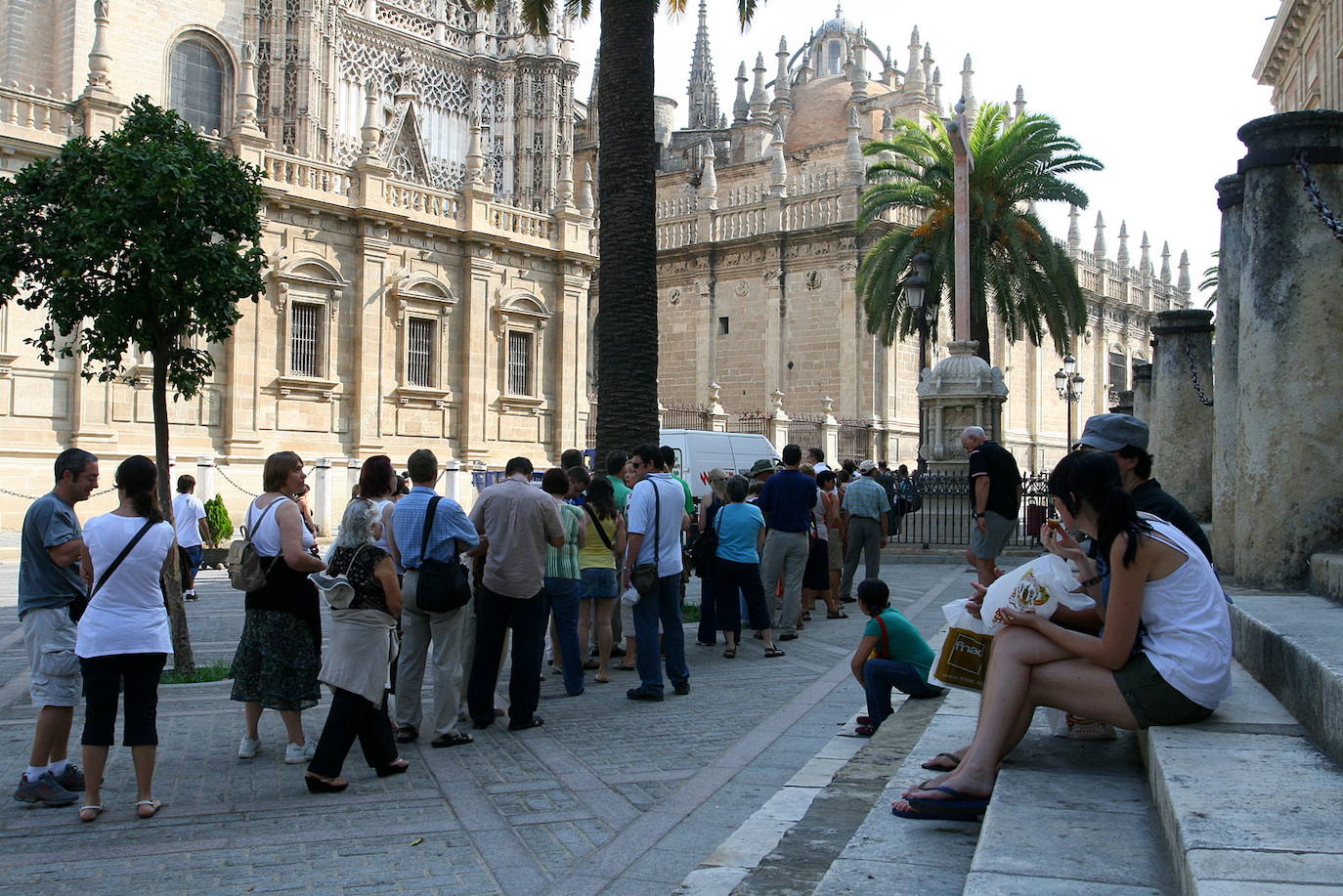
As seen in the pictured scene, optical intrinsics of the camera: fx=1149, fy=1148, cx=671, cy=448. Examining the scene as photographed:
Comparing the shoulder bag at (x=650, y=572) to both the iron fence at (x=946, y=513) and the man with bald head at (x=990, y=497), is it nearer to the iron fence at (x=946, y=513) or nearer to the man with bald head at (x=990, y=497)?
the man with bald head at (x=990, y=497)

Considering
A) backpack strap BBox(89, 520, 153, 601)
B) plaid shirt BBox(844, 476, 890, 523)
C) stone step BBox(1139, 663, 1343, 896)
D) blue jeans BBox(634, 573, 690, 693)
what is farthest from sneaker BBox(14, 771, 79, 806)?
plaid shirt BBox(844, 476, 890, 523)

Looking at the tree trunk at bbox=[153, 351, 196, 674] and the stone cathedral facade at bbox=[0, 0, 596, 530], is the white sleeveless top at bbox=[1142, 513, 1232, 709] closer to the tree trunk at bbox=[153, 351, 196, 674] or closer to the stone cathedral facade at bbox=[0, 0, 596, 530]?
the tree trunk at bbox=[153, 351, 196, 674]

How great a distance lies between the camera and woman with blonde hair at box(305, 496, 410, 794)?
236 inches

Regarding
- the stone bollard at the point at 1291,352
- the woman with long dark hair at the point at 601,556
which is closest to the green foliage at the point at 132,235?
the woman with long dark hair at the point at 601,556

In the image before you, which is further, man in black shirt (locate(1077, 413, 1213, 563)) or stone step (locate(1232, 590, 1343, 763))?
man in black shirt (locate(1077, 413, 1213, 563))

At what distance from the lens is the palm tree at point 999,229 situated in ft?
87.0

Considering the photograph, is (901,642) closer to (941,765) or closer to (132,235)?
(941,765)

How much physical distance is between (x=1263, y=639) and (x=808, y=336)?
33129 millimetres

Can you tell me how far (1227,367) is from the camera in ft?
27.3

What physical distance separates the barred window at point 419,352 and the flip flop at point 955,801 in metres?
22.7

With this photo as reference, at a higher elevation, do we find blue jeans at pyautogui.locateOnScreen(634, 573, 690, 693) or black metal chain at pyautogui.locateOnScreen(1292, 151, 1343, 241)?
black metal chain at pyautogui.locateOnScreen(1292, 151, 1343, 241)

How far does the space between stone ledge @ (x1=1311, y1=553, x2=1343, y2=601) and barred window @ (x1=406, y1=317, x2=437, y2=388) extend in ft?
70.2

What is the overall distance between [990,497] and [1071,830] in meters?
7.11

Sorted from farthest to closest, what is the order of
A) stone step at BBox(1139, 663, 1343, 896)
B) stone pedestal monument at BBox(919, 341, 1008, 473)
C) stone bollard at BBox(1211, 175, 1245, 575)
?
stone pedestal monument at BBox(919, 341, 1008, 473) → stone bollard at BBox(1211, 175, 1245, 575) → stone step at BBox(1139, 663, 1343, 896)
